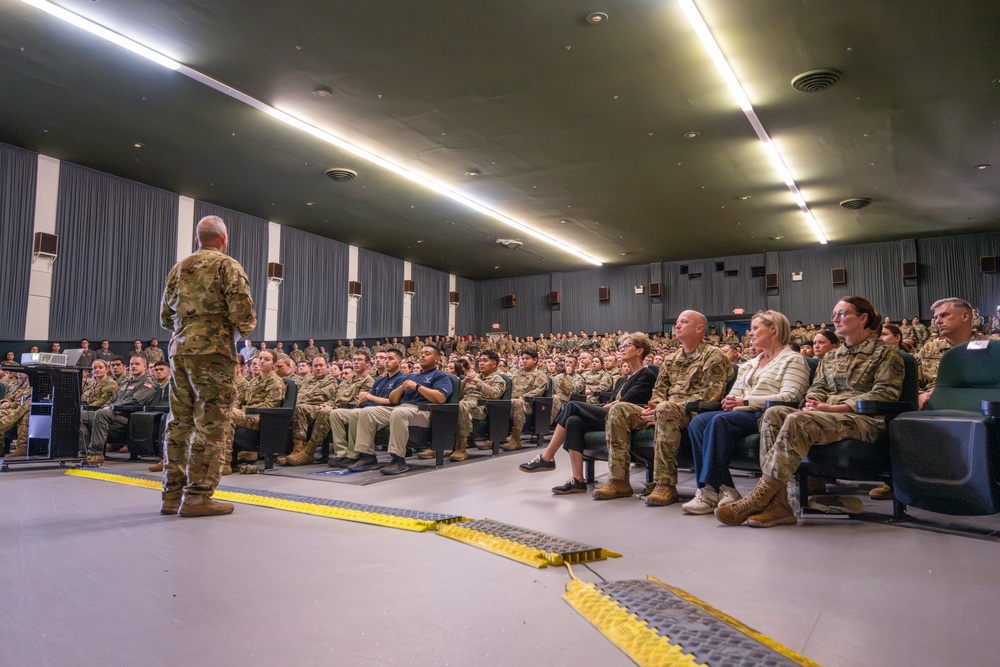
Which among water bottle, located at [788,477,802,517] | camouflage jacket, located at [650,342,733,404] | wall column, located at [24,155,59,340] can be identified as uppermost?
wall column, located at [24,155,59,340]

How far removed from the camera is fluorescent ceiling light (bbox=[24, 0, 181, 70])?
5.77 metres

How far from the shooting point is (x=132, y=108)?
308 inches

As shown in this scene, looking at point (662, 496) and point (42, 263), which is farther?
point (42, 263)

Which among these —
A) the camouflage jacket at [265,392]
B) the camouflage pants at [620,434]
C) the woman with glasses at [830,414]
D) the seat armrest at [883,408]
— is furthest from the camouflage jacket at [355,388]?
the seat armrest at [883,408]

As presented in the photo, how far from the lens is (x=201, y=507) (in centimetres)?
301

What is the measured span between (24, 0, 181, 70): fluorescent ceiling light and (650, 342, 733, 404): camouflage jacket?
20.8 feet

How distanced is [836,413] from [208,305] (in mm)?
3142

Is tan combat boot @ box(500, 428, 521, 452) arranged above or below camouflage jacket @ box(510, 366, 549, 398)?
below

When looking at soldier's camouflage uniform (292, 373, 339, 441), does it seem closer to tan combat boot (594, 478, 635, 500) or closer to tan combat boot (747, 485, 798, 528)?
tan combat boot (594, 478, 635, 500)

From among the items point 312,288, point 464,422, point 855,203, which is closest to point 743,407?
point 464,422

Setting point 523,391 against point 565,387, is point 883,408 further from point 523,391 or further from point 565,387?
point 565,387

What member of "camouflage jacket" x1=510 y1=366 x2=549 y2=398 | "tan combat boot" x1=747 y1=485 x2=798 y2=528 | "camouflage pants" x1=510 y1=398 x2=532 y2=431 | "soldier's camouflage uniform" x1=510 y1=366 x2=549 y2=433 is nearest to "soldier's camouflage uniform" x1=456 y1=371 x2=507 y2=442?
"soldier's camouflage uniform" x1=510 y1=366 x2=549 y2=433

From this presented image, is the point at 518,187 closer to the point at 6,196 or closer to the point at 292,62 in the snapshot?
the point at 292,62

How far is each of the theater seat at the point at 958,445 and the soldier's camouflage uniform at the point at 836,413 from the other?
169 millimetres
